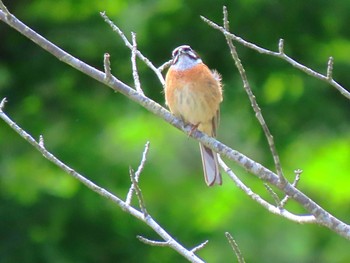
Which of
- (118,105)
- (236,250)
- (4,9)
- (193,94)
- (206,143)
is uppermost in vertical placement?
(118,105)

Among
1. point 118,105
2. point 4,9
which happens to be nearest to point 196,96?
point 4,9

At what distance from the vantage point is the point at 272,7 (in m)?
8.45

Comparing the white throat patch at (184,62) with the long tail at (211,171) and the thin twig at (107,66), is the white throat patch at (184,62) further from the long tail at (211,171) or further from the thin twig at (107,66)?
the thin twig at (107,66)

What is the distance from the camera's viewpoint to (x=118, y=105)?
9.20 meters

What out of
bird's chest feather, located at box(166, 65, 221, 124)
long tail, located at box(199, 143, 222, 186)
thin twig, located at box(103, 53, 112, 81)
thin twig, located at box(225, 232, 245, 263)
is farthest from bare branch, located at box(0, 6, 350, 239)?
long tail, located at box(199, 143, 222, 186)

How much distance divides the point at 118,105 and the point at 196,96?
385 centimetres

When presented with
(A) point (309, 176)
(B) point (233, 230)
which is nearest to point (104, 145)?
(B) point (233, 230)

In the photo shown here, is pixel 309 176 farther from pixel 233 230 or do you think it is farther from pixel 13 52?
pixel 13 52

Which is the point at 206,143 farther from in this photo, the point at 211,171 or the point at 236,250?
the point at 211,171

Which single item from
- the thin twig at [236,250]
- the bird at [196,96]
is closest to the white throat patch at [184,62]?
the bird at [196,96]

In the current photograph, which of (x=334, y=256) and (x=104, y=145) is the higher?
(x=334, y=256)

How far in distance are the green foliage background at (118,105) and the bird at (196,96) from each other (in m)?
2.58

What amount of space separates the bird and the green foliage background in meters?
2.58

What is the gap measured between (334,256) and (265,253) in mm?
726
